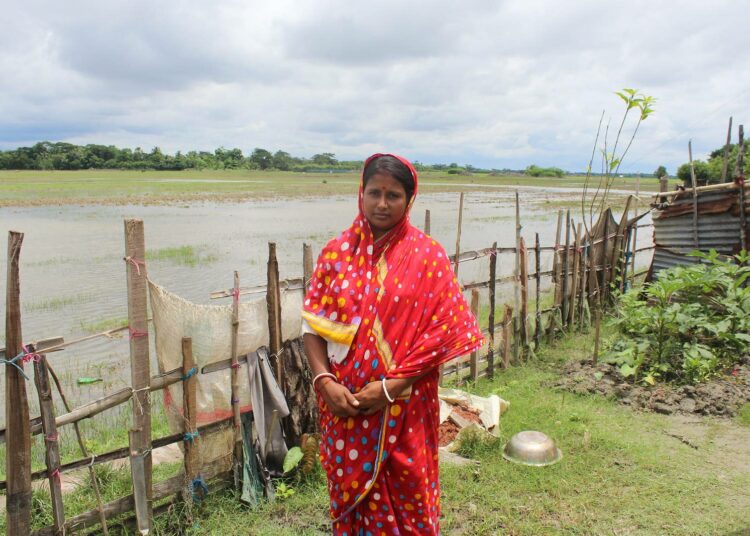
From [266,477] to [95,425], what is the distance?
2.48 meters

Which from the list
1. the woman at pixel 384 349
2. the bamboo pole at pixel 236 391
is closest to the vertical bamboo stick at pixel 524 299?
the bamboo pole at pixel 236 391

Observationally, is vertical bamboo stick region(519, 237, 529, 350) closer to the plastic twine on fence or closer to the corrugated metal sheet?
the corrugated metal sheet

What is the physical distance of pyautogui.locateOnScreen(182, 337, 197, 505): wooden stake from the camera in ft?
9.71

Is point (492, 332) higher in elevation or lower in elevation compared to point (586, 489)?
higher

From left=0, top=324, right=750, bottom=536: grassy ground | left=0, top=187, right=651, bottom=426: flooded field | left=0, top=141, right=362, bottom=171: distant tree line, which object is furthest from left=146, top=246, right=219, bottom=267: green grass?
left=0, top=141, right=362, bottom=171: distant tree line

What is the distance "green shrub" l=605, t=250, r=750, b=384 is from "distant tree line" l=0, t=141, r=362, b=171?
183 ft

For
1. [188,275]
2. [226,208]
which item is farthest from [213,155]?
[188,275]

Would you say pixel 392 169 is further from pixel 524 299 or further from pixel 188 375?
pixel 524 299

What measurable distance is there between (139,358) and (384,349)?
4.61 feet

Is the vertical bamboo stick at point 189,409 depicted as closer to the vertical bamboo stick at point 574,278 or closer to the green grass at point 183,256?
the vertical bamboo stick at point 574,278

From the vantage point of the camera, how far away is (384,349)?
1.99 m

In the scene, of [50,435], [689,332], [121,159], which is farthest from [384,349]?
[121,159]

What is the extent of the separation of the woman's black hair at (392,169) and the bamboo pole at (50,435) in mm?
1684

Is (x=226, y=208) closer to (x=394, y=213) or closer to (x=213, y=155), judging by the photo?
(x=394, y=213)
